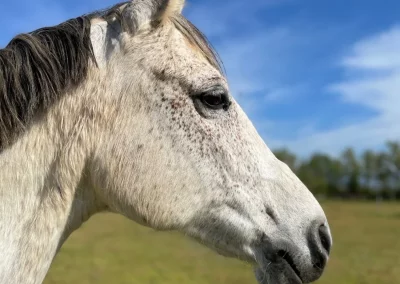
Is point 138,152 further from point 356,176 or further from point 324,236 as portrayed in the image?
point 356,176

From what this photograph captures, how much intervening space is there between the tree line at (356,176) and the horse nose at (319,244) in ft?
270

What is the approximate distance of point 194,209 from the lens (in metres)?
2.06

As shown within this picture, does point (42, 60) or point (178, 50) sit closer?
point (42, 60)

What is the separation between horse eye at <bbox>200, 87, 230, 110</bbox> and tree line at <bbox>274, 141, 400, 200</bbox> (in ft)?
270

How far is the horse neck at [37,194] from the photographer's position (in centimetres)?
181

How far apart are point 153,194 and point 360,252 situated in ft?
58.0

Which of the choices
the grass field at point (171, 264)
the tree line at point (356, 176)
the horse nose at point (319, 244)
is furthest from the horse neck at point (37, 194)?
the tree line at point (356, 176)

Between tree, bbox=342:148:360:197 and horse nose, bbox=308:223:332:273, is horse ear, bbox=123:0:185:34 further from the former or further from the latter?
tree, bbox=342:148:360:197

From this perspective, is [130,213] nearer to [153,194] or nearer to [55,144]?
[153,194]

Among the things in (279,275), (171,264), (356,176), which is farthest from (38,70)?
(356,176)

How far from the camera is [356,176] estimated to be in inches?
3575

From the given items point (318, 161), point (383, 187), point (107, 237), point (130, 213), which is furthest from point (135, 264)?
point (318, 161)

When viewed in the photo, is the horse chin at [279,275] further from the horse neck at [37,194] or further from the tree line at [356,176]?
the tree line at [356,176]

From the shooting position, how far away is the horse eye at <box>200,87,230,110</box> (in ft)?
6.84
